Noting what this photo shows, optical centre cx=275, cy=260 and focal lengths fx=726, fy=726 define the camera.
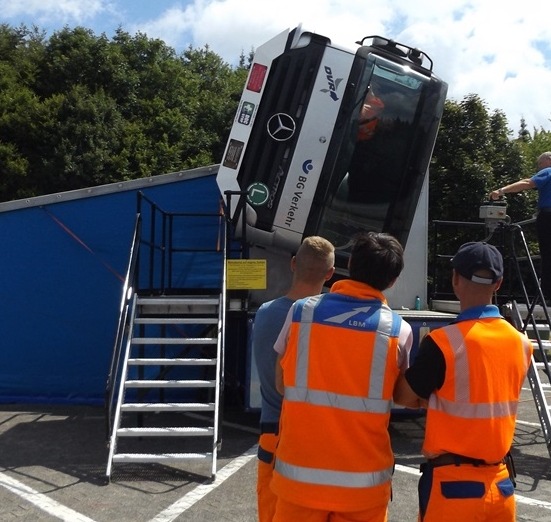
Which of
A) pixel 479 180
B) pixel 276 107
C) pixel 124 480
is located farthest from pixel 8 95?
pixel 124 480

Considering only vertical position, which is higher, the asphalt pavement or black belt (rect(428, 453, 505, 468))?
black belt (rect(428, 453, 505, 468))

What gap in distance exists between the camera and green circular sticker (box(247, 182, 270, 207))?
24.8 feet

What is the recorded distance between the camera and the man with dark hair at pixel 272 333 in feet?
10.2

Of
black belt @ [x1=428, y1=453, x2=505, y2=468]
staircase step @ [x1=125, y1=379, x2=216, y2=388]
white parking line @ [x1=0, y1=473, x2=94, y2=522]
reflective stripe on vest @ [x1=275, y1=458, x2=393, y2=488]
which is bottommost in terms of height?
white parking line @ [x1=0, y1=473, x2=94, y2=522]

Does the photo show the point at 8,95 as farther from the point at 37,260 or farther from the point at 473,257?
the point at 473,257

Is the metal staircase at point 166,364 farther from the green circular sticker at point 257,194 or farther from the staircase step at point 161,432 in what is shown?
the green circular sticker at point 257,194

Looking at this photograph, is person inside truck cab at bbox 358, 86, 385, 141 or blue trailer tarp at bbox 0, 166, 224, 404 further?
blue trailer tarp at bbox 0, 166, 224, 404

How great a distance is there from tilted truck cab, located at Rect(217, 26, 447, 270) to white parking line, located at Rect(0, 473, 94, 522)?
3.39 m

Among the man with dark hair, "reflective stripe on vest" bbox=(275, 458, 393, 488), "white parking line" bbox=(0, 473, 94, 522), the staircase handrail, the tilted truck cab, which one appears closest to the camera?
"reflective stripe on vest" bbox=(275, 458, 393, 488)

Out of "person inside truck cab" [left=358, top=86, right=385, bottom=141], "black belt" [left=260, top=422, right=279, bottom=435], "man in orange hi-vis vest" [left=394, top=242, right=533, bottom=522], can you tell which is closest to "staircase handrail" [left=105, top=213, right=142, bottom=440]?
"person inside truck cab" [left=358, top=86, right=385, bottom=141]

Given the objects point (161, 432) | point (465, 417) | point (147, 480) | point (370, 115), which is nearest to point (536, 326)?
point (370, 115)

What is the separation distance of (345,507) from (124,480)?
3.80m

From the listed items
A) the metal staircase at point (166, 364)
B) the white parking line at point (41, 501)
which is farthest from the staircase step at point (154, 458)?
the white parking line at point (41, 501)

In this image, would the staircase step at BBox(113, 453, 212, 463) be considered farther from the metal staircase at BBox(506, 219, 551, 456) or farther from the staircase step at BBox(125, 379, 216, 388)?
the metal staircase at BBox(506, 219, 551, 456)
